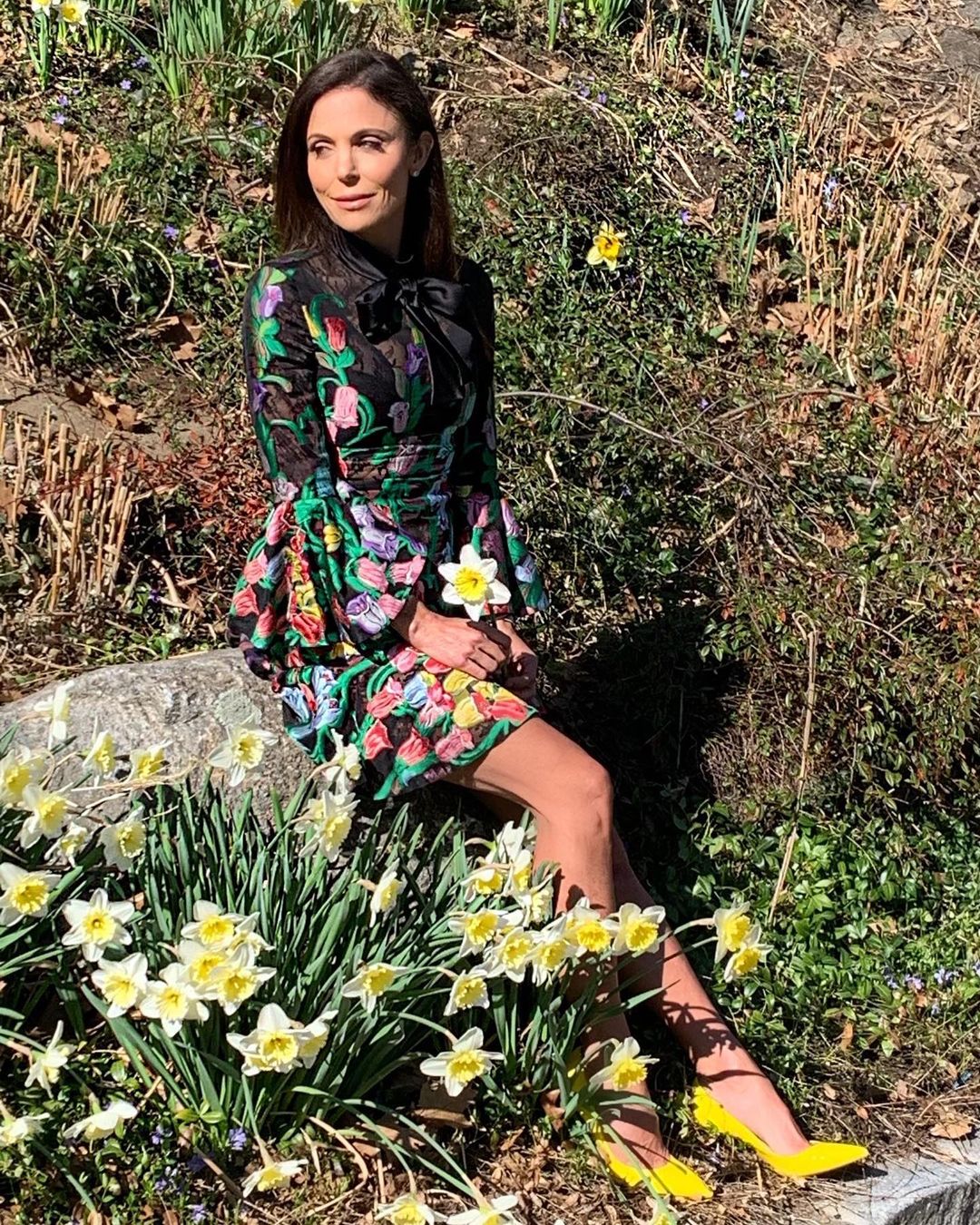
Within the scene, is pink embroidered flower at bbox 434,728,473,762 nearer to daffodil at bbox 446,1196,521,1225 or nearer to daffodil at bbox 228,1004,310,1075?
daffodil at bbox 228,1004,310,1075

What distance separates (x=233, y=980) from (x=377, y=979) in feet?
0.80

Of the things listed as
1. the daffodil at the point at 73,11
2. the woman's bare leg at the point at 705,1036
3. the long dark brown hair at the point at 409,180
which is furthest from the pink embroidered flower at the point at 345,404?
the daffodil at the point at 73,11

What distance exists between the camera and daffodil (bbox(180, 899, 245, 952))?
214cm

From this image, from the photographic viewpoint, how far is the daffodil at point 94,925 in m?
2.17

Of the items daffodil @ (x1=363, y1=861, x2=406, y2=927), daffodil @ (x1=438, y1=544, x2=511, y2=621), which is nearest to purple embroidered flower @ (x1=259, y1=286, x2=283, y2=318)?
daffodil @ (x1=438, y1=544, x2=511, y2=621)

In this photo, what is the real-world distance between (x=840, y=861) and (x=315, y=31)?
323cm

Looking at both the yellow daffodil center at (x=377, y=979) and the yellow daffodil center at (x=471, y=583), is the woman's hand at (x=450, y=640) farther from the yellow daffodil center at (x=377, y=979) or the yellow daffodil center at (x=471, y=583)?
the yellow daffodil center at (x=377, y=979)

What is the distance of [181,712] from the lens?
2883mm

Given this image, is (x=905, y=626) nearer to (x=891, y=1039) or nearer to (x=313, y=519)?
(x=891, y=1039)

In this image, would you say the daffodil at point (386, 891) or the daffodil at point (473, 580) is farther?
the daffodil at point (473, 580)

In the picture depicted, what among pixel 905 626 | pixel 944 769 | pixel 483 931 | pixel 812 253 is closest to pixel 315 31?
pixel 812 253

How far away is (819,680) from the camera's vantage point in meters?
3.86

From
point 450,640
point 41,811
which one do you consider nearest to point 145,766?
point 41,811

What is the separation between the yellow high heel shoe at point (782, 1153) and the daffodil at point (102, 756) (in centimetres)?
134
